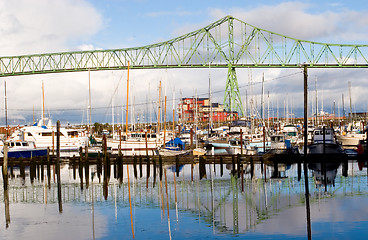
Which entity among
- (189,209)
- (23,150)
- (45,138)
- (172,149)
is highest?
(45,138)

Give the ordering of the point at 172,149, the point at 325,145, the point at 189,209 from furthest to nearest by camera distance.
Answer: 1. the point at 172,149
2. the point at 325,145
3. the point at 189,209

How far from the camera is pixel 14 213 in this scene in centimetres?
2878

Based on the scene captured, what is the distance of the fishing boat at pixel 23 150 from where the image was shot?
190 ft

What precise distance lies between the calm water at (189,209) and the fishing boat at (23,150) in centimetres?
1660

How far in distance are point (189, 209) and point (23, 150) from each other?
3413cm

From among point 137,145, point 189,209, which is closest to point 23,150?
point 137,145

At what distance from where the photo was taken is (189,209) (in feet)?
94.8

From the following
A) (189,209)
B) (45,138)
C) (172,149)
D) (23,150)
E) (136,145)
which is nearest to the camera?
(189,209)

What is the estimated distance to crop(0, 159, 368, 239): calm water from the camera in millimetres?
23672

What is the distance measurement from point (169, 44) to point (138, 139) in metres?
63.2

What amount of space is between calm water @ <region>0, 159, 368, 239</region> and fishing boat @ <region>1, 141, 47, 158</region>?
1660cm

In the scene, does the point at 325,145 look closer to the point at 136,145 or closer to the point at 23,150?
the point at 136,145

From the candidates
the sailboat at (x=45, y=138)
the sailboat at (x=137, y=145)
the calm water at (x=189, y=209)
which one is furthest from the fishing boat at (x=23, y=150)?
the calm water at (x=189, y=209)

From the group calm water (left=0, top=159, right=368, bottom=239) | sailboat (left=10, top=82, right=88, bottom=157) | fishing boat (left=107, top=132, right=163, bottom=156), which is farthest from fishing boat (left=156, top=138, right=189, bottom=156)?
calm water (left=0, top=159, right=368, bottom=239)
